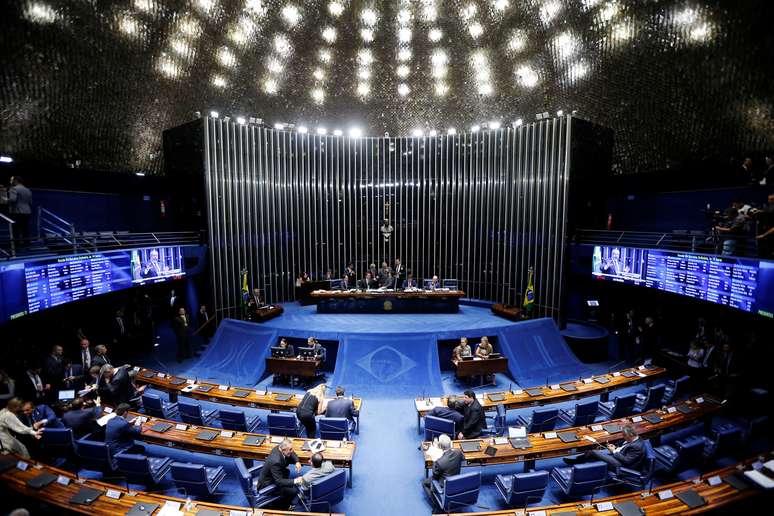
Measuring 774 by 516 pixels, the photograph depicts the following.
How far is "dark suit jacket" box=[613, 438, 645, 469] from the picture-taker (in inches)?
206

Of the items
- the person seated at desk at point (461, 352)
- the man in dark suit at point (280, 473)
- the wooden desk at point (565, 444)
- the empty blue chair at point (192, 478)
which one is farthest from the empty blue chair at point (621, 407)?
the empty blue chair at point (192, 478)

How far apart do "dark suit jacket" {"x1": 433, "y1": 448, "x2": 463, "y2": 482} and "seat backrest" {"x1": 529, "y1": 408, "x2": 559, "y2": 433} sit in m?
2.09

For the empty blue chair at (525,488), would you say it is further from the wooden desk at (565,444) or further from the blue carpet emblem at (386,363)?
the blue carpet emblem at (386,363)

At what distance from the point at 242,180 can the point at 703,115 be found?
14.1m

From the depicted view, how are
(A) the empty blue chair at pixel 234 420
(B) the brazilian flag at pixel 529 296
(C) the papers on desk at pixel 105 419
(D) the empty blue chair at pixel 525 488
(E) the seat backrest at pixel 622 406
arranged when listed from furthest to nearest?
(B) the brazilian flag at pixel 529 296 < (E) the seat backrest at pixel 622 406 < (A) the empty blue chair at pixel 234 420 < (C) the papers on desk at pixel 105 419 < (D) the empty blue chair at pixel 525 488

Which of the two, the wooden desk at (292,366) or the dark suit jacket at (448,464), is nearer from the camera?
the dark suit jacket at (448,464)

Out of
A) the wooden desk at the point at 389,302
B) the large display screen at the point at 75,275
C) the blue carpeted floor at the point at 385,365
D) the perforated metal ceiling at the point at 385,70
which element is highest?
the perforated metal ceiling at the point at 385,70

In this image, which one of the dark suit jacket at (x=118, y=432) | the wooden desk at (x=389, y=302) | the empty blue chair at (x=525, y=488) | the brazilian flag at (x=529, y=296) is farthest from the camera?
the wooden desk at (x=389, y=302)

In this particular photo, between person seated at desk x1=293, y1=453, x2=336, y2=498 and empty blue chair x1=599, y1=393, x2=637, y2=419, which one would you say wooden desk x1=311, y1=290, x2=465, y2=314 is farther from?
person seated at desk x1=293, y1=453, x2=336, y2=498

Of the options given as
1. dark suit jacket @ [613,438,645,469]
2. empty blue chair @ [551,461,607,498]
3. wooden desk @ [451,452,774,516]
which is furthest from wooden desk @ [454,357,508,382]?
wooden desk @ [451,452,774,516]

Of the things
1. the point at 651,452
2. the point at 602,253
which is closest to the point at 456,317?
the point at 602,253

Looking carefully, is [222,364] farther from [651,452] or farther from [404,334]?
[651,452]

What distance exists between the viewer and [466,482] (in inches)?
185

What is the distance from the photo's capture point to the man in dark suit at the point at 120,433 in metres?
5.70
